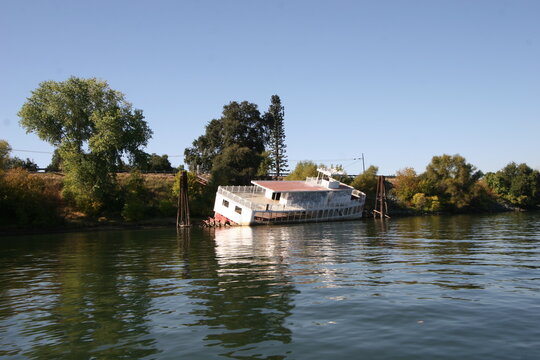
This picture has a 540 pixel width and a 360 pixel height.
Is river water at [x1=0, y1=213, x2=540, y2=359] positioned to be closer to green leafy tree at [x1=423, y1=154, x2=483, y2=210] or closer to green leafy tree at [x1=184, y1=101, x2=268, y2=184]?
green leafy tree at [x1=184, y1=101, x2=268, y2=184]

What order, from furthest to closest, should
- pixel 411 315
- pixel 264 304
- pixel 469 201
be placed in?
pixel 469 201 → pixel 264 304 → pixel 411 315

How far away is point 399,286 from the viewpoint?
1720 centimetres

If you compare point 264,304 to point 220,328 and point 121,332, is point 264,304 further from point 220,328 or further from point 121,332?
point 121,332

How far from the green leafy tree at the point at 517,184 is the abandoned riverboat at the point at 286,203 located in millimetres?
45970

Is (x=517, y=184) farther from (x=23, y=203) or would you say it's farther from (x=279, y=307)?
(x=279, y=307)

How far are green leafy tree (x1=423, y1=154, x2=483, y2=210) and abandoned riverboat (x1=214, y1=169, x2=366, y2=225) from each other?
26.2 meters

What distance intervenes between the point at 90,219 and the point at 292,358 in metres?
60.5

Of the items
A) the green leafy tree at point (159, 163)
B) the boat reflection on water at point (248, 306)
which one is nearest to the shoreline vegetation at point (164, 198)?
the green leafy tree at point (159, 163)

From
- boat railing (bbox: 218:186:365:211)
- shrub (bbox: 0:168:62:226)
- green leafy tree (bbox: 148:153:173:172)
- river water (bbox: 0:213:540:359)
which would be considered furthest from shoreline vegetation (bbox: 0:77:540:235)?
river water (bbox: 0:213:540:359)

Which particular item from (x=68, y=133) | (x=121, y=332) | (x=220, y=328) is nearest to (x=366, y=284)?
(x=220, y=328)

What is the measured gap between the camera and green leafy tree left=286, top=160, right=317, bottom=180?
95.2 metres

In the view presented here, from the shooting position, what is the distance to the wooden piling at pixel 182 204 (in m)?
61.5

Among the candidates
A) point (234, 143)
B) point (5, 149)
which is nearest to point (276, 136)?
point (234, 143)

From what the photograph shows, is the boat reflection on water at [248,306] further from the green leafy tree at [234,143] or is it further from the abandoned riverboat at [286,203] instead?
the green leafy tree at [234,143]
